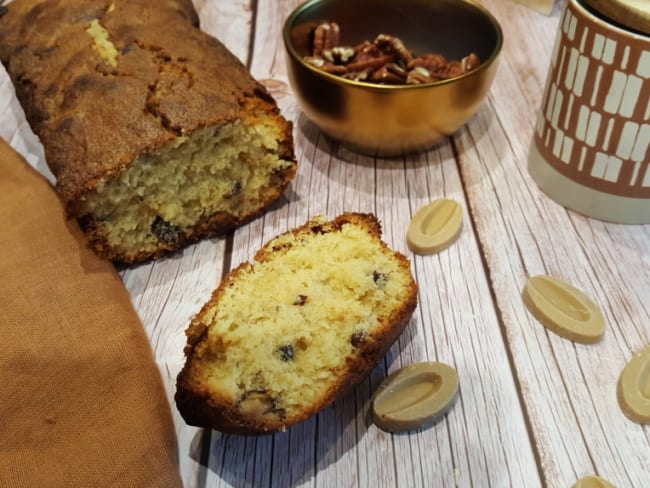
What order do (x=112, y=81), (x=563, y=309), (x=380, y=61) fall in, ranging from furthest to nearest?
(x=380, y=61) < (x=112, y=81) < (x=563, y=309)

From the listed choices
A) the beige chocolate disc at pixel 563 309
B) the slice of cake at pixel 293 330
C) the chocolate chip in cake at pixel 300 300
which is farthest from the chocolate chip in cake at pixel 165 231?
the beige chocolate disc at pixel 563 309

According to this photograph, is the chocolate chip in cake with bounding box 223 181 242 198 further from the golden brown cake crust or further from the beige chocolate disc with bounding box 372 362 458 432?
the beige chocolate disc with bounding box 372 362 458 432

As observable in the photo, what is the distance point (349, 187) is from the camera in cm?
155

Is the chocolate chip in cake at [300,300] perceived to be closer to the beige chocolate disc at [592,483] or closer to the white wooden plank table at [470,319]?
the white wooden plank table at [470,319]

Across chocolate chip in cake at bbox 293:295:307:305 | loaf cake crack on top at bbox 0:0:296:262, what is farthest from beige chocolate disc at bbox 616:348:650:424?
loaf cake crack on top at bbox 0:0:296:262

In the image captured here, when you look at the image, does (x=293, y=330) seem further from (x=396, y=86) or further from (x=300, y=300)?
(x=396, y=86)

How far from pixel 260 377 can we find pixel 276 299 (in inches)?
5.8

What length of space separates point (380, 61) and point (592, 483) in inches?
40.8

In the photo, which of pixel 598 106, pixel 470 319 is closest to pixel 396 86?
pixel 598 106

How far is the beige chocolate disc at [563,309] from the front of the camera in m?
1.19

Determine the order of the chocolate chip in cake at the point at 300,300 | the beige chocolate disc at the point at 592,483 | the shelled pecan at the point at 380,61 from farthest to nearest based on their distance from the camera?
the shelled pecan at the point at 380,61 → the chocolate chip in cake at the point at 300,300 → the beige chocolate disc at the point at 592,483

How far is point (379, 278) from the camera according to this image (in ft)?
3.72

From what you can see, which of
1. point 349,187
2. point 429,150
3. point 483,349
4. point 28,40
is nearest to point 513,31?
point 429,150

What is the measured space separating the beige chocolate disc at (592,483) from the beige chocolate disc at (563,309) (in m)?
0.27
